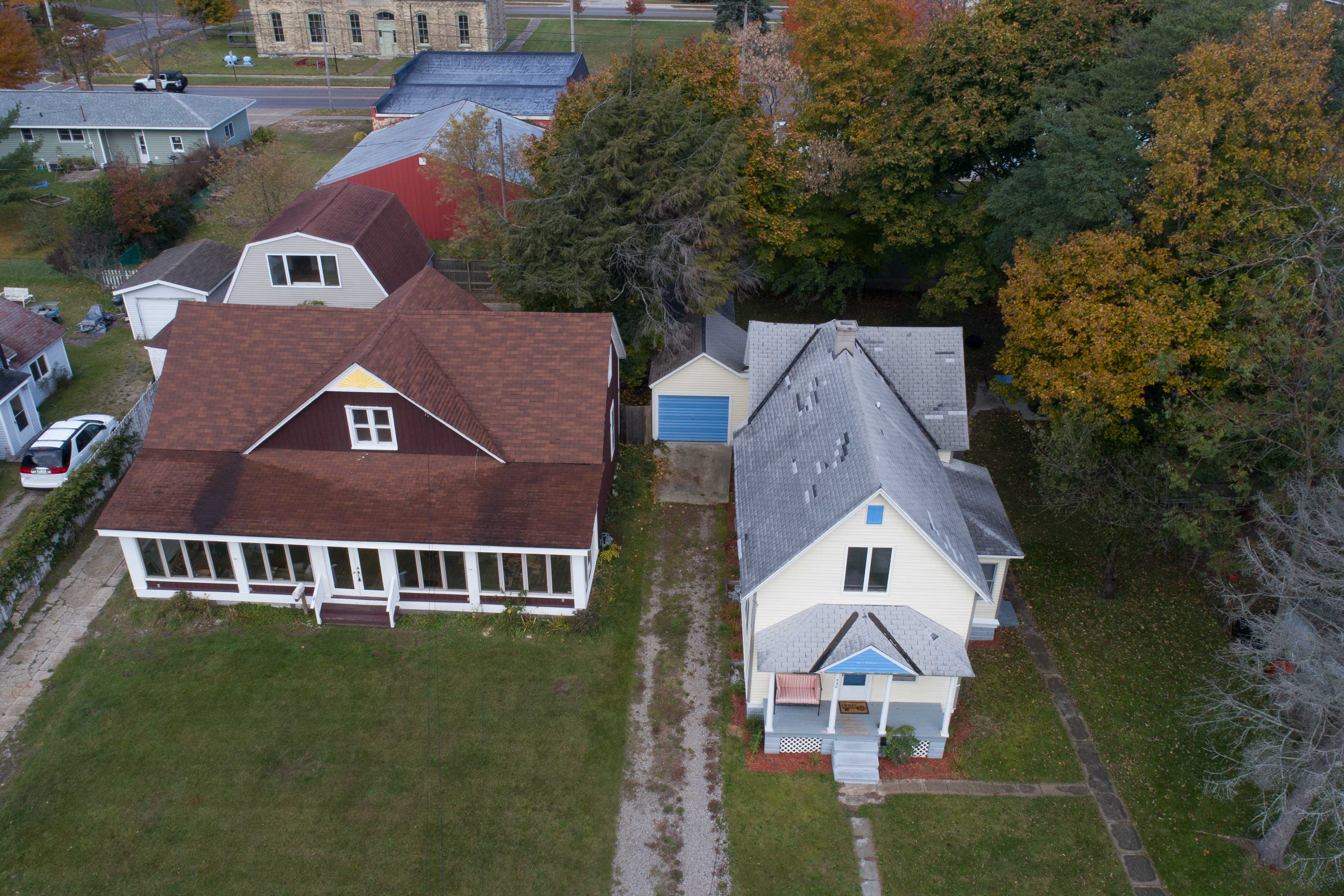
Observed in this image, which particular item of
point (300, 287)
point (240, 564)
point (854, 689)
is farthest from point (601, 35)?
point (854, 689)

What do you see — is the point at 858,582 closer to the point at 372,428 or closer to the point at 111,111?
the point at 372,428

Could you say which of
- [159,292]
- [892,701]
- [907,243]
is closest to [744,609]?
[892,701]

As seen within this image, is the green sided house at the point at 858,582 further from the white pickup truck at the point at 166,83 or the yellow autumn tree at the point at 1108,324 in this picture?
the white pickup truck at the point at 166,83

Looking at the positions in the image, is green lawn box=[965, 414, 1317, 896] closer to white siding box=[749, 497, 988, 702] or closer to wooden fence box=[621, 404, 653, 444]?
white siding box=[749, 497, 988, 702]

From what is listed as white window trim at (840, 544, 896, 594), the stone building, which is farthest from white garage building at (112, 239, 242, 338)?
the stone building

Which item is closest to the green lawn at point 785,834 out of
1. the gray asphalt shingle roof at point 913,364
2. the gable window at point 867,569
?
the gable window at point 867,569

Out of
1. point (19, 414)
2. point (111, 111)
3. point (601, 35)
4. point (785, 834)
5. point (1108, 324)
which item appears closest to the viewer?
point (785, 834)
